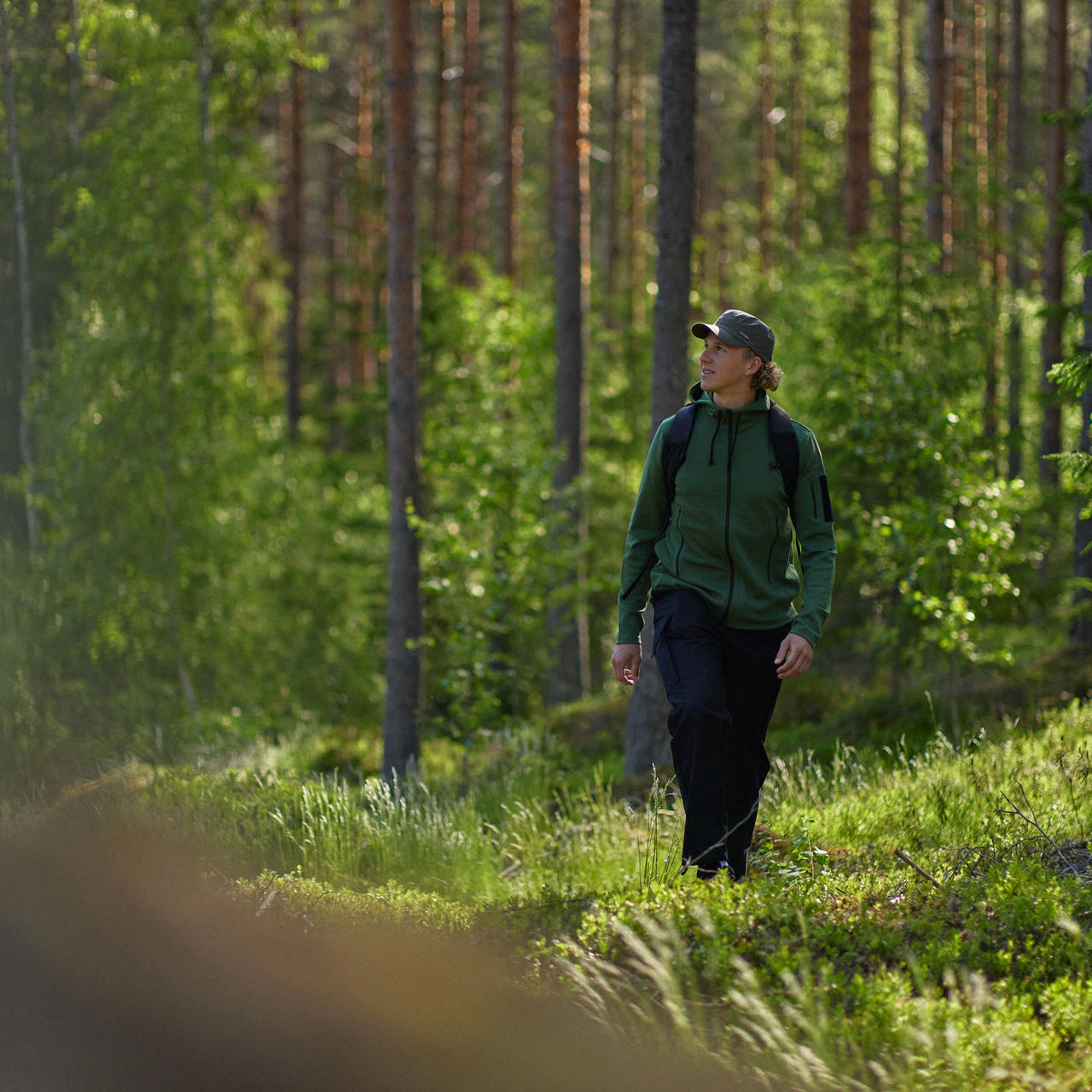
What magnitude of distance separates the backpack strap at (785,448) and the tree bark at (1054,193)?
12.4 meters

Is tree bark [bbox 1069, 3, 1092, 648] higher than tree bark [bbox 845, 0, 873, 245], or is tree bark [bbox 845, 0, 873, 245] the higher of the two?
tree bark [bbox 845, 0, 873, 245]

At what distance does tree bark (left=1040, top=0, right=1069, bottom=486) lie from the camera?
16.3 meters

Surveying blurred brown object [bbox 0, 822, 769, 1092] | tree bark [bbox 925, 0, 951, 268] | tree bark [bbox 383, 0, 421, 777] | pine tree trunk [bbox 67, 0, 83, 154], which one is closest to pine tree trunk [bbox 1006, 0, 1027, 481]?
tree bark [bbox 925, 0, 951, 268]

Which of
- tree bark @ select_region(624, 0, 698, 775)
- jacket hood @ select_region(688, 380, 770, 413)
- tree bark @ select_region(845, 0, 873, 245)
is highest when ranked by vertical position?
tree bark @ select_region(845, 0, 873, 245)

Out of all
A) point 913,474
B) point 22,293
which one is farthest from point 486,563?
point 22,293

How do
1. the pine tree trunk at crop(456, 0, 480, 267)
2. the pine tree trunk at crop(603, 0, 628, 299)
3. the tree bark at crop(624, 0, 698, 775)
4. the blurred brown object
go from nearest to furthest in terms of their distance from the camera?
the blurred brown object < the tree bark at crop(624, 0, 698, 775) < the pine tree trunk at crop(456, 0, 480, 267) < the pine tree trunk at crop(603, 0, 628, 299)

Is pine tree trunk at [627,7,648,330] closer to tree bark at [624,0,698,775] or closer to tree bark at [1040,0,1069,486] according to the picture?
tree bark at [1040,0,1069,486]

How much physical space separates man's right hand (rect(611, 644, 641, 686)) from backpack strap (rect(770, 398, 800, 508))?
2.94 ft

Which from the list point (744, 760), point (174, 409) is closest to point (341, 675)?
point (174, 409)

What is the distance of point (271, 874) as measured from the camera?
5340 mm

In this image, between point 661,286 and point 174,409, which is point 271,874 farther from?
point 174,409

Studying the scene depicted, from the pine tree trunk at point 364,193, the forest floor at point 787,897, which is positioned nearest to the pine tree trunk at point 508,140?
the pine tree trunk at point 364,193

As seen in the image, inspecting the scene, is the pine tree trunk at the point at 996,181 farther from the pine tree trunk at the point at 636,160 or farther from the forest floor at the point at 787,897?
the forest floor at the point at 787,897

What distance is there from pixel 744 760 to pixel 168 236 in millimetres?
13274
